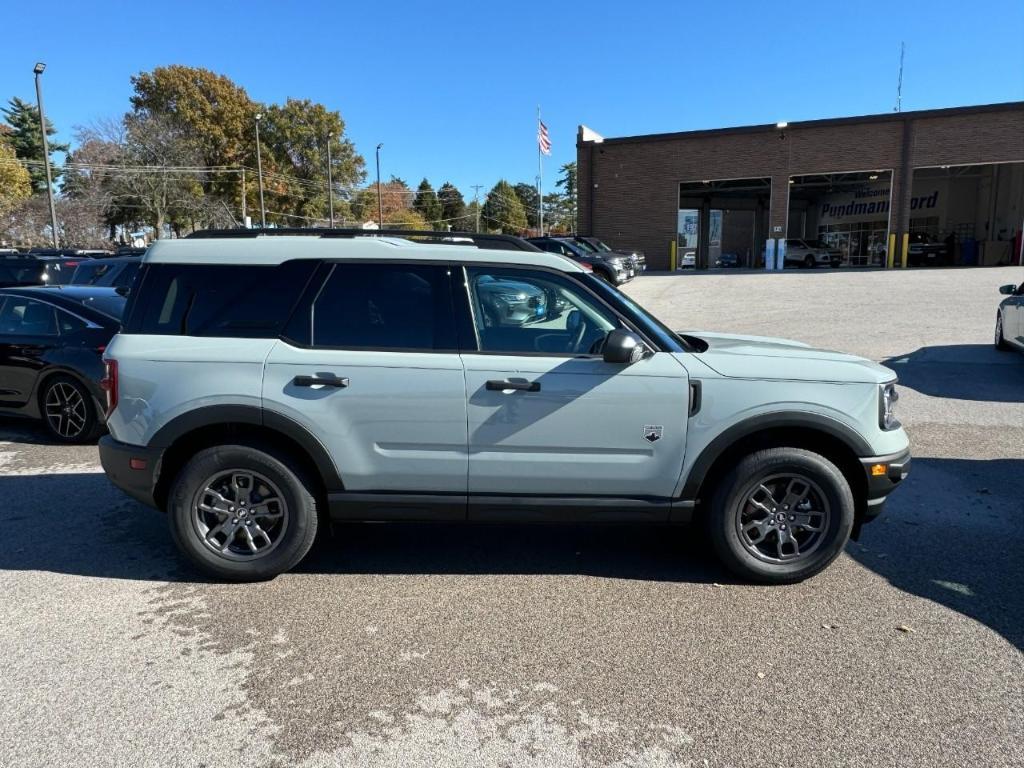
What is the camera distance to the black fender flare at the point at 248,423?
152 inches

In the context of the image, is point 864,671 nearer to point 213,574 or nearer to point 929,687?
point 929,687

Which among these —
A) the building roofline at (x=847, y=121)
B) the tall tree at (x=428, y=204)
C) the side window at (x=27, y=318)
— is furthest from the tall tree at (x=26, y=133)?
the side window at (x=27, y=318)

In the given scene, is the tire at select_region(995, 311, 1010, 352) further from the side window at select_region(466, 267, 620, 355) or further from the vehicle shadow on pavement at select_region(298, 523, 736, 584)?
the side window at select_region(466, 267, 620, 355)

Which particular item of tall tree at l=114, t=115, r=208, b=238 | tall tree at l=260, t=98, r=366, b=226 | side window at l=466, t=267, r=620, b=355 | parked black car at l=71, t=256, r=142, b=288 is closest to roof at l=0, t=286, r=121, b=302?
parked black car at l=71, t=256, r=142, b=288

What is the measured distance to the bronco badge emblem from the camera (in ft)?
12.6

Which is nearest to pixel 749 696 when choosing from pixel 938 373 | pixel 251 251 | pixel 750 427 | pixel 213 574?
pixel 750 427

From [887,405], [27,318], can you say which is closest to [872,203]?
[887,405]

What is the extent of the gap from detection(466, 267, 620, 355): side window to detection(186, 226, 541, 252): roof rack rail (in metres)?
0.24

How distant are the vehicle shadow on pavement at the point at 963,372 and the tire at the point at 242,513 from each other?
316 inches

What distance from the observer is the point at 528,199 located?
13862cm

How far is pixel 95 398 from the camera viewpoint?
23.2 ft

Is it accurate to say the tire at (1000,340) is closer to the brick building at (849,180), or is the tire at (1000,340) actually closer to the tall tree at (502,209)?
the brick building at (849,180)

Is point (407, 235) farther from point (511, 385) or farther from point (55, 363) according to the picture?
point (55, 363)

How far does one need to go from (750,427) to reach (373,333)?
2.08 meters
